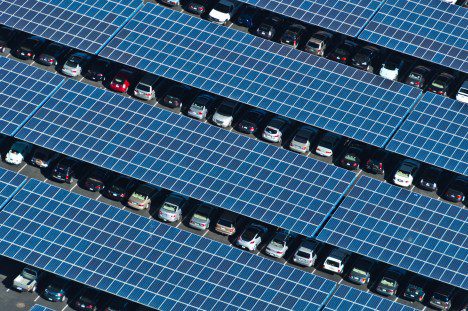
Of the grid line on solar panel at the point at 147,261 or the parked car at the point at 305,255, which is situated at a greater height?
the grid line on solar panel at the point at 147,261

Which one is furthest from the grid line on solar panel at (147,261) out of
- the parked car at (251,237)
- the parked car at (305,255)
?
the parked car at (305,255)

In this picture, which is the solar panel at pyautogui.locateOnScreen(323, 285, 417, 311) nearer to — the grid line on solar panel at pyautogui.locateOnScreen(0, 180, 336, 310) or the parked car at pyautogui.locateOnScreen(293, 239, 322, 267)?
the grid line on solar panel at pyautogui.locateOnScreen(0, 180, 336, 310)

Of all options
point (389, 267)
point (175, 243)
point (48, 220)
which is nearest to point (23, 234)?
point (48, 220)

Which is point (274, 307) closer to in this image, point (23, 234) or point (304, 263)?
point (304, 263)

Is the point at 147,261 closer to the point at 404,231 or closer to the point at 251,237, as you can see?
the point at 251,237

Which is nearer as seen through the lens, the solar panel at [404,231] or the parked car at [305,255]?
the solar panel at [404,231]

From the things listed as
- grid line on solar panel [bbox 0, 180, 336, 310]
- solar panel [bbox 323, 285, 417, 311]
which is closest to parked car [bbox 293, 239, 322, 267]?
grid line on solar panel [bbox 0, 180, 336, 310]

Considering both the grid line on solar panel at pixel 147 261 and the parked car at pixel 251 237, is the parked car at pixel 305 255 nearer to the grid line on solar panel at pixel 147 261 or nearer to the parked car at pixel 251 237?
the grid line on solar panel at pixel 147 261
